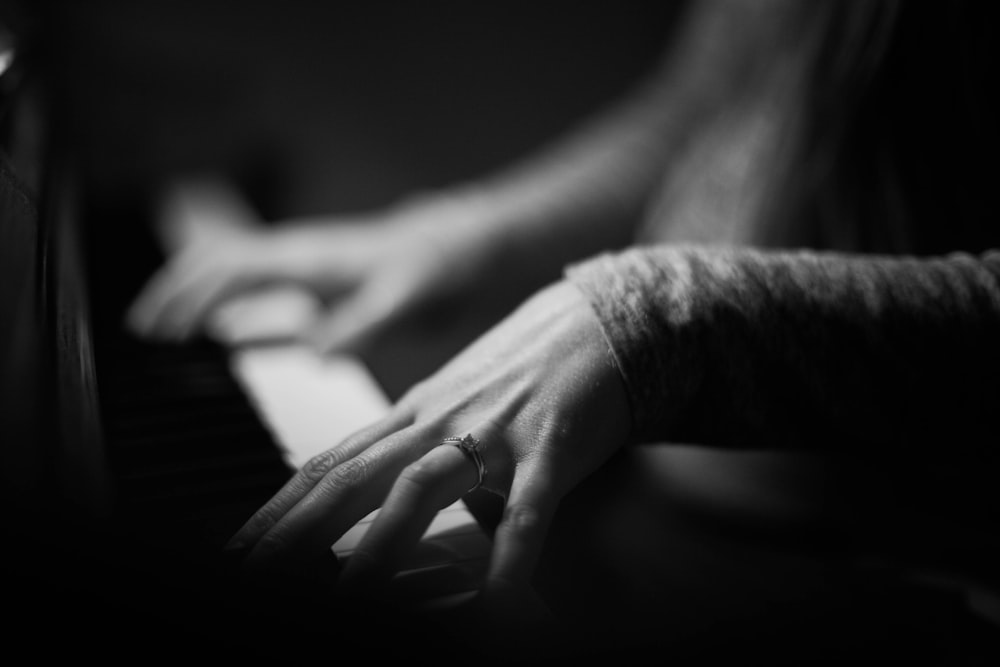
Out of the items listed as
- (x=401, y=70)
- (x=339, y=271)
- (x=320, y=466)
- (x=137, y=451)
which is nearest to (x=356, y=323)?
(x=339, y=271)

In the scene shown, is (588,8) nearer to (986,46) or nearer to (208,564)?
(986,46)

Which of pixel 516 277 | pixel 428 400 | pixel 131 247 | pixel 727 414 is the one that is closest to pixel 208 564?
pixel 428 400

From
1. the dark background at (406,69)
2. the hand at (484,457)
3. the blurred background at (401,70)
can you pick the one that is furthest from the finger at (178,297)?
the dark background at (406,69)

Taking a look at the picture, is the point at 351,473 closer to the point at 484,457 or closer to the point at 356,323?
the point at 484,457

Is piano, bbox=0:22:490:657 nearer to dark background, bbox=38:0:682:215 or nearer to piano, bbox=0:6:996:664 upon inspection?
piano, bbox=0:6:996:664

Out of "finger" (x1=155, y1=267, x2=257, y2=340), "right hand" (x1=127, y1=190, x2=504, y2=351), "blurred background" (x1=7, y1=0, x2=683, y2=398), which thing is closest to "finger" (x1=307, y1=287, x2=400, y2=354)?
"right hand" (x1=127, y1=190, x2=504, y2=351)

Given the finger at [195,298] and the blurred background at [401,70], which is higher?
the blurred background at [401,70]

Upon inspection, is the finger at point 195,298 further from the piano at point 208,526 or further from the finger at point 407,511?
the finger at point 407,511
